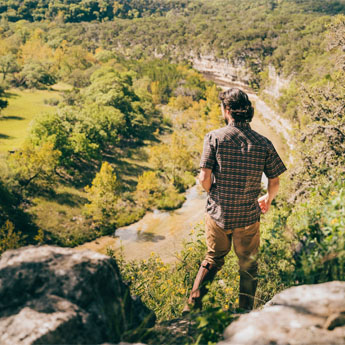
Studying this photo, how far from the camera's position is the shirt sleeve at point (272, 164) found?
386cm

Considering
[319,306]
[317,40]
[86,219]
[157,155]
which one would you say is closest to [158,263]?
[319,306]

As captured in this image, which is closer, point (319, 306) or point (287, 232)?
point (319, 306)

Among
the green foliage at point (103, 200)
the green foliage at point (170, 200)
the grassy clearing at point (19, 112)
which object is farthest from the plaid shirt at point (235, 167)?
the grassy clearing at point (19, 112)

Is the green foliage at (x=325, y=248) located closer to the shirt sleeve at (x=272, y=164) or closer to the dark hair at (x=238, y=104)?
the shirt sleeve at (x=272, y=164)

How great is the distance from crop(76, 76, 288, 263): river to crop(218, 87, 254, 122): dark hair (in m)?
19.2

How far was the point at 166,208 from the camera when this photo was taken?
3216 centimetres

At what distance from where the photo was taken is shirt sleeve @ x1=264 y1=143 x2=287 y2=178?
386cm

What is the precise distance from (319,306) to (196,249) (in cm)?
359

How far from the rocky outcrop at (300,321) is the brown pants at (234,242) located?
1171mm

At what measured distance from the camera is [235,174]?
3.77 metres

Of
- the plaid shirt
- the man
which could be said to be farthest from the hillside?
→ the plaid shirt

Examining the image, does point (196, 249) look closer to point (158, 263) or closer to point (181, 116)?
point (158, 263)

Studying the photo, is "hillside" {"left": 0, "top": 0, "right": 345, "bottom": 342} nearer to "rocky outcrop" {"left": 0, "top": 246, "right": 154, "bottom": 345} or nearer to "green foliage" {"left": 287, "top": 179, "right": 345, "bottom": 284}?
"green foliage" {"left": 287, "top": 179, "right": 345, "bottom": 284}

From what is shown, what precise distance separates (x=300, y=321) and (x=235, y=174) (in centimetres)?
174
